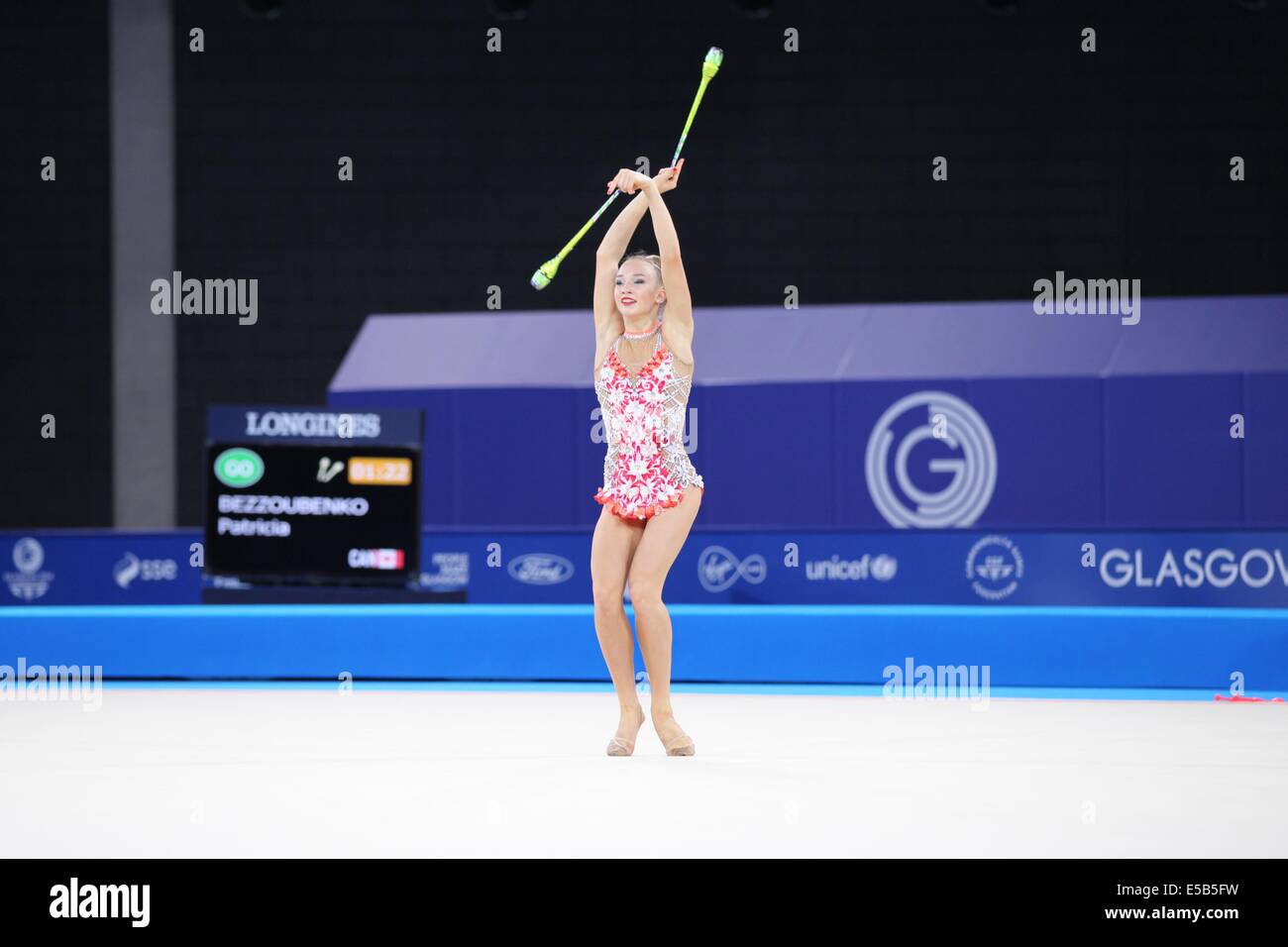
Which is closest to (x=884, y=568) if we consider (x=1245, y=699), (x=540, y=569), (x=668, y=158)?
(x=540, y=569)

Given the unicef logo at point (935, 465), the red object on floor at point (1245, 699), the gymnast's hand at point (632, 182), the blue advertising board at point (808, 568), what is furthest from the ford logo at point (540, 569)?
the gymnast's hand at point (632, 182)

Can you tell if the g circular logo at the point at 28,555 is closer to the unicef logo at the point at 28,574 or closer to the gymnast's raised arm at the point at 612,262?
the unicef logo at the point at 28,574

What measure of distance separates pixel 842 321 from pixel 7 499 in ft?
23.4

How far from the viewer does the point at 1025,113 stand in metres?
12.1

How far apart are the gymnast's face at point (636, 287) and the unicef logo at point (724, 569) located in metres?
4.49

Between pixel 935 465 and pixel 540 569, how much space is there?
3040 mm

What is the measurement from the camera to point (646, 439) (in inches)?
178

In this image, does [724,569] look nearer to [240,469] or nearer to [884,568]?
[884,568]

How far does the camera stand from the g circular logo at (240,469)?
7.54 meters

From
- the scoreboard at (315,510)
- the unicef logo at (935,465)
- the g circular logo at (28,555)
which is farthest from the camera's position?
the unicef logo at (935,465)

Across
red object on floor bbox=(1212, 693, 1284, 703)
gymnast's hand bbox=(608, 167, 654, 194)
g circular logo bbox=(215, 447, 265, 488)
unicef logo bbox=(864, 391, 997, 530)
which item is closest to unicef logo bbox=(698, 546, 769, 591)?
unicef logo bbox=(864, 391, 997, 530)
